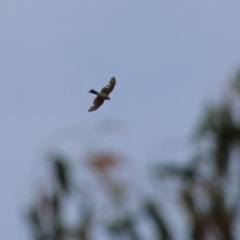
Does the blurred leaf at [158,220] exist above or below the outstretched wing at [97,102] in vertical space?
below

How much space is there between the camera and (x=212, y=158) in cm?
609

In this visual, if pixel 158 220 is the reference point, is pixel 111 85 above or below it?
above

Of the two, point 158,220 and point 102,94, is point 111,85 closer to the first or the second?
point 102,94

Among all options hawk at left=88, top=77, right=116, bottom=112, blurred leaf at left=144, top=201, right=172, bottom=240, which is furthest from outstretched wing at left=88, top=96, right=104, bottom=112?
blurred leaf at left=144, top=201, right=172, bottom=240

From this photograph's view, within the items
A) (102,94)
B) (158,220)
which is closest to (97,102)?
(102,94)

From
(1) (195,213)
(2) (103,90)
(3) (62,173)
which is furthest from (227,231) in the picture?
(2) (103,90)

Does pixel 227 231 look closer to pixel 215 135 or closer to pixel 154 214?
pixel 154 214

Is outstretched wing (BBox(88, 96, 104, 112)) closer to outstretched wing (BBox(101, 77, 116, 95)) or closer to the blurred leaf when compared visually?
outstretched wing (BBox(101, 77, 116, 95))

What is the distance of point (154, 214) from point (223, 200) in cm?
42

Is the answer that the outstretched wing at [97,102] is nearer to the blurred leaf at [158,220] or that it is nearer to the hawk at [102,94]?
the hawk at [102,94]

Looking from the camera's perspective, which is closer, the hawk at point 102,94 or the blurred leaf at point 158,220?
the blurred leaf at point 158,220

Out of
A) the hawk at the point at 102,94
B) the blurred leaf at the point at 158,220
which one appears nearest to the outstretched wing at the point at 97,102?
the hawk at the point at 102,94

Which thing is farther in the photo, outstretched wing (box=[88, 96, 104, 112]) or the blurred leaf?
outstretched wing (box=[88, 96, 104, 112])

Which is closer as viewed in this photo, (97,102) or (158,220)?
(158,220)
